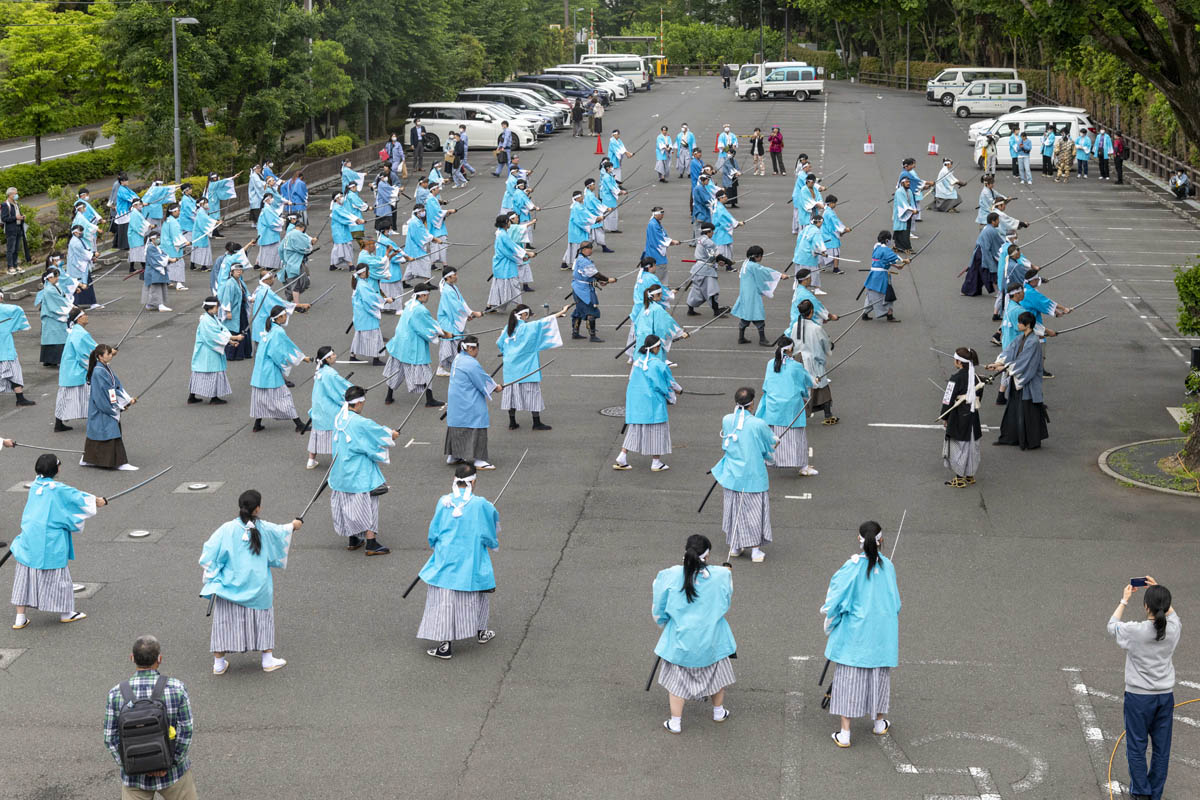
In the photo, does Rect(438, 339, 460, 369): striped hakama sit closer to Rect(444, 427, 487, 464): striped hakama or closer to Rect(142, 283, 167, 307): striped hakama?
Rect(444, 427, 487, 464): striped hakama

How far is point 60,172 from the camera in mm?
40312

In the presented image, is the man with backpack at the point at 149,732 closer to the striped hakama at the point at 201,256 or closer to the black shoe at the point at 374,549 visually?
the black shoe at the point at 374,549

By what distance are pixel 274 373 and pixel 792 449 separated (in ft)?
20.8

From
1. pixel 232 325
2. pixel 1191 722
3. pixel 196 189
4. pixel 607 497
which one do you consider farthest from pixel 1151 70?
pixel 196 189

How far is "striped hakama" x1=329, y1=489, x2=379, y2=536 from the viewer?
12.6m

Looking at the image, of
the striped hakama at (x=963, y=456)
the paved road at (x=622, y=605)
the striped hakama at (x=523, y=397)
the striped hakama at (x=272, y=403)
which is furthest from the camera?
the striped hakama at (x=272, y=403)

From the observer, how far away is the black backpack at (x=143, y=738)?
7375 mm

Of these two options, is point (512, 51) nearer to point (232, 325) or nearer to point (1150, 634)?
point (232, 325)

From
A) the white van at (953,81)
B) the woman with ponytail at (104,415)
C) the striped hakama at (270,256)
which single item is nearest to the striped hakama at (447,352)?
the woman with ponytail at (104,415)

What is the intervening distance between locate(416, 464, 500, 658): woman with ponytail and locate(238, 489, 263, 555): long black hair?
1258mm

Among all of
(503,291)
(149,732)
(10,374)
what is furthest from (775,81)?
(149,732)

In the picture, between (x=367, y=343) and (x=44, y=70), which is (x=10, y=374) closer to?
(x=367, y=343)

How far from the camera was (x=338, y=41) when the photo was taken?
41250mm

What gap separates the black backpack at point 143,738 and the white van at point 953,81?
51446 millimetres
